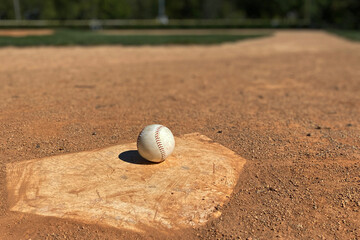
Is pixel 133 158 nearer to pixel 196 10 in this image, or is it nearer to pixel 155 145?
pixel 155 145

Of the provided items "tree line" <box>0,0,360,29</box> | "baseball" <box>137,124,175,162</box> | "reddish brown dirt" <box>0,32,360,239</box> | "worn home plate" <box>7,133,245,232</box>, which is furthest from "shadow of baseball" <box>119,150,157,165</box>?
"tree line" <box>0,0,360,29</box>

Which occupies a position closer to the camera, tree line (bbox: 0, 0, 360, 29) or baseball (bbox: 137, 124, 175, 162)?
baseball (bbox: 137, 124, 175, 162)

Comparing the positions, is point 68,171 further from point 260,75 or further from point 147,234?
point 260,75

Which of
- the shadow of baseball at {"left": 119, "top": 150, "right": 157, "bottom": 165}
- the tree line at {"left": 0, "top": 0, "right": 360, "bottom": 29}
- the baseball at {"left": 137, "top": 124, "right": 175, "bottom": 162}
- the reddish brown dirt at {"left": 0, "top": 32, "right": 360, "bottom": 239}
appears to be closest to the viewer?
the reddish brown dirt at {"left": 0, "top": 32, "right": 360, "bottom": 239}

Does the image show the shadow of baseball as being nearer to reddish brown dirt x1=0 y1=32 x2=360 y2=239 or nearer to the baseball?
the baseball

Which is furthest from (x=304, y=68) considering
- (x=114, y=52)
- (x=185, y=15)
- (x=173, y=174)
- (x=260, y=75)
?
(x=185, y=15)

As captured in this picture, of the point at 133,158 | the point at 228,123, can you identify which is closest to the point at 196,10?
the point at 228,123

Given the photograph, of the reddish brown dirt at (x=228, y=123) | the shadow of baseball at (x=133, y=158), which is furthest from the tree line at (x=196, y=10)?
the shadow of baseball at (x=133, y=158)
